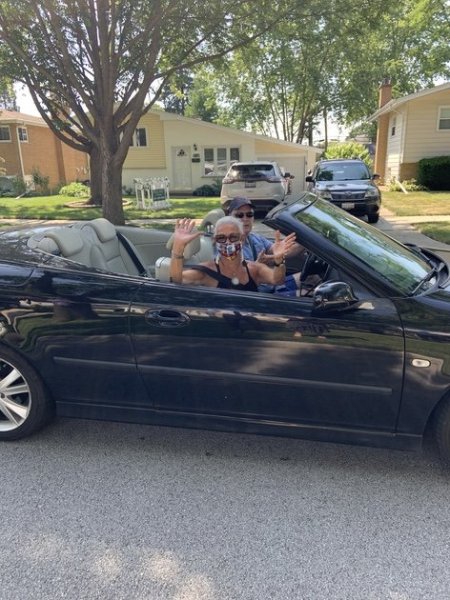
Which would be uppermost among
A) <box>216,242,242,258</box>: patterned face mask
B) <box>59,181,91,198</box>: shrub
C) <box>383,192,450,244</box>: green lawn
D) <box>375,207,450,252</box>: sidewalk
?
<box>216,242,242,258</box>: patterned face mask

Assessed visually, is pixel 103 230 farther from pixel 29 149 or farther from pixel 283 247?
pixel 29 149

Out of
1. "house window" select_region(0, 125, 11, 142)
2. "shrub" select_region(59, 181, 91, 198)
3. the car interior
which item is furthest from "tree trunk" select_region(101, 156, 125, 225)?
"house window" select_region(0, 125, 11, 142)

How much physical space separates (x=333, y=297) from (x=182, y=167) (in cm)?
2487

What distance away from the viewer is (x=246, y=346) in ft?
8.24

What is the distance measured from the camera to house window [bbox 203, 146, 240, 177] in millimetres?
25750

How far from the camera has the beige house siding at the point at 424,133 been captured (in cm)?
2014

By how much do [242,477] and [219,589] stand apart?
74cm

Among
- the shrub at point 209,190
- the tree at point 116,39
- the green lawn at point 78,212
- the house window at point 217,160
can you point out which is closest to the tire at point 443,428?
the tree at point 116,39

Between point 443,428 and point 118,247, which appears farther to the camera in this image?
point 118,247

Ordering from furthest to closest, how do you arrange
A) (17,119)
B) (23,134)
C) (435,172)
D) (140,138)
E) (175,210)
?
(23,134) → (17,119) → (140,138) → (435,172) → (175,210)

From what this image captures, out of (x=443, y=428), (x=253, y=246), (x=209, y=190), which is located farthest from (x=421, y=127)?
(x=443, y=428)

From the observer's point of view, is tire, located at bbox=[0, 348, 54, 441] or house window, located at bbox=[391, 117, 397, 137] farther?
house window, located at bbox=[391, 117, 397, 137]

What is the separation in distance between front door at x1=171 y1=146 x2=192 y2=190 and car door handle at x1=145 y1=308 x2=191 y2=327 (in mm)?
24173

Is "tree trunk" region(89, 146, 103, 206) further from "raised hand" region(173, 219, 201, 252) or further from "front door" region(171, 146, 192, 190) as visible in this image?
"raised hand" region(173, 219, 201, 252)
